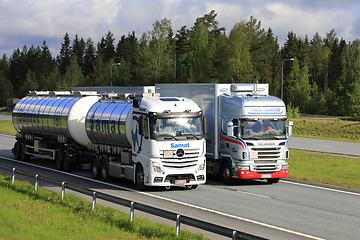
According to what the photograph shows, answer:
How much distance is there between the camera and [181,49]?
92562 mm

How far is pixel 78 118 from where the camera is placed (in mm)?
23719

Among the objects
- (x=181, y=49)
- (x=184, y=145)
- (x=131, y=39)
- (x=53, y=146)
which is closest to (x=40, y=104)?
(x=53, y=146)

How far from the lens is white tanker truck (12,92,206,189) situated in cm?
1730

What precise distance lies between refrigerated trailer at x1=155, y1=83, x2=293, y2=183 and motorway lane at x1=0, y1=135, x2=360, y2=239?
73 centimetres

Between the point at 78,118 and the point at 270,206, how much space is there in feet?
39.4

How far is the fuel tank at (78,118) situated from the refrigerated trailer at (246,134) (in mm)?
3770

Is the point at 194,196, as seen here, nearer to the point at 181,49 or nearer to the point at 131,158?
the point at 131,158

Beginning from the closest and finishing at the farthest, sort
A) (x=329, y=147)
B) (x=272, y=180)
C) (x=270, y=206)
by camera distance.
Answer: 1. (x=270, y=206)
2. (x=272, y=180)
3. (x=329, y=147)

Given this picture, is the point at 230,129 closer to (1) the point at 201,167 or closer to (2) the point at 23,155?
(1) the point at 201,167

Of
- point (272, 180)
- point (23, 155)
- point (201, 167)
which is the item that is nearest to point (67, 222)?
point (201, 167)

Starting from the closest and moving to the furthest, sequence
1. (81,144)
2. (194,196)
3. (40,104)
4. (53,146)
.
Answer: (194,196) < (81,144) < (53,146) < (40,104)

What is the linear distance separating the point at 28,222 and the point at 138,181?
21.4 feet

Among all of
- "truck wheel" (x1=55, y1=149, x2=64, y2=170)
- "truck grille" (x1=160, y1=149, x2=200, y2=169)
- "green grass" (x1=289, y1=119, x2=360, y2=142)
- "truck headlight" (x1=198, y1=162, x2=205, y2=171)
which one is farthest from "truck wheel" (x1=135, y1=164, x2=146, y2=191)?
"green grass" (x1=289, y1=119, x2=360, y2=142)

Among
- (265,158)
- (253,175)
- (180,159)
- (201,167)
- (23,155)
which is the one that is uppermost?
(180,159)
